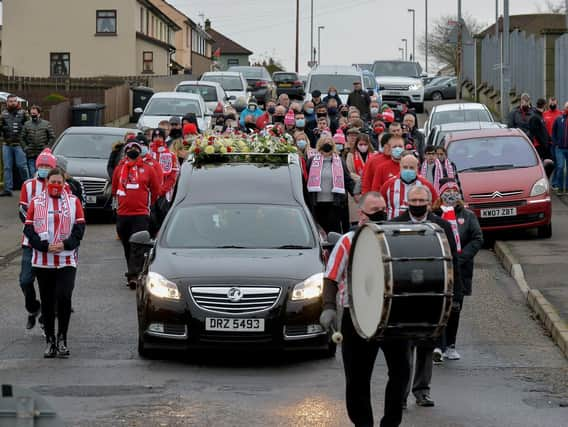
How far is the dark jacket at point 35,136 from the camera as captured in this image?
25766 mm

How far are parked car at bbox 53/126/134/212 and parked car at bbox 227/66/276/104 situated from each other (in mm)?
21832

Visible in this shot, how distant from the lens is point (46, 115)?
36781 mm

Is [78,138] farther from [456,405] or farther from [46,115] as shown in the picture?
[456,405]

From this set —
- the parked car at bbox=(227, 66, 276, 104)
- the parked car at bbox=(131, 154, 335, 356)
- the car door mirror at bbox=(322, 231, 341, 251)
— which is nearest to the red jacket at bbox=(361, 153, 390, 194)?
the parked car at bbox=(131, 154, 335, 356)

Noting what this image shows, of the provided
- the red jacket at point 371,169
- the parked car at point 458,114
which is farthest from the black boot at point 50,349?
the parked car at point 458,114

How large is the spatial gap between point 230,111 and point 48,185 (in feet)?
43.1

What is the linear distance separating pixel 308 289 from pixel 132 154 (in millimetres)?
4802

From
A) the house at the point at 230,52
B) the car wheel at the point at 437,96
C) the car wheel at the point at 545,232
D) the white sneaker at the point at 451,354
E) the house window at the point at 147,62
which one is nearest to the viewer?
the white sneaker at the point at 451,354

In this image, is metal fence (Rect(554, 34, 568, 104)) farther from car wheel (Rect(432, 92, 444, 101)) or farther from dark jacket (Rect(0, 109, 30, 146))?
car wheel (Rect(432, 92, 444, 101))

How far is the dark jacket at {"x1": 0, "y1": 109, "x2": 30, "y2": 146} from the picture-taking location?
26.2 metres

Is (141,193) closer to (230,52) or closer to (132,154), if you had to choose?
(132,154)

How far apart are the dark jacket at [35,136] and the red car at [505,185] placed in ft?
27.2

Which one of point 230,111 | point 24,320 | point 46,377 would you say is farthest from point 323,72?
point 46,377

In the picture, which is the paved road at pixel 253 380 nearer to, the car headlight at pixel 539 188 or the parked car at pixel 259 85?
the car headlight at pixel 539 188
